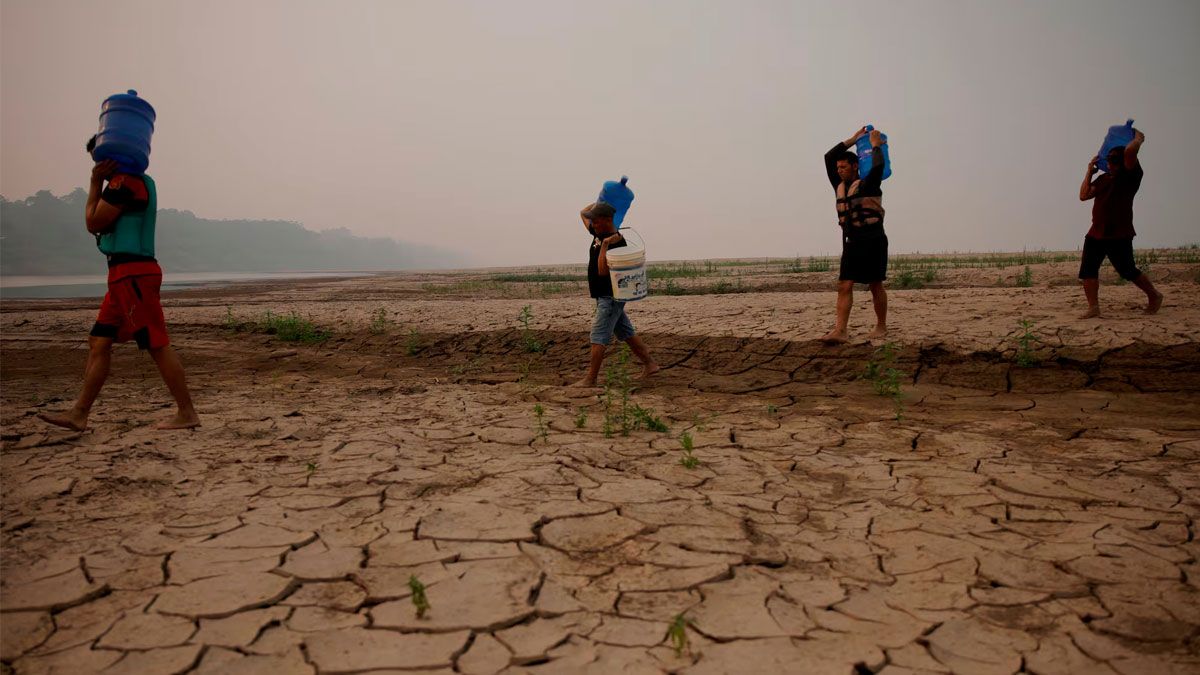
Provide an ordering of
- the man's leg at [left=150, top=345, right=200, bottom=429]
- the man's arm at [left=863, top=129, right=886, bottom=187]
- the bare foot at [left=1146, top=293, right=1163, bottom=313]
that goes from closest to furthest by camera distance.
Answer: the man's leg at [left=150, top=345, right=200, bottom=429] < the man's arm at [left=863, top=129, right=886, bottom=187] < the bare foot at [left=1146, top=293, right=1163, bottom=313]

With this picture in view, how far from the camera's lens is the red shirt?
5703mm

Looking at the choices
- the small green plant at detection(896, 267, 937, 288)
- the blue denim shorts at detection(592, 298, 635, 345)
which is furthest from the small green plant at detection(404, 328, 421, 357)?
the small green plant at detection(896, 267, 937, 288)

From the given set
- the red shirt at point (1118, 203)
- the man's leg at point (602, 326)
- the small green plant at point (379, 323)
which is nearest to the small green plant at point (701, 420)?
the man's leg at point (602, 326)

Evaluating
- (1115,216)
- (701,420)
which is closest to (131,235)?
(701,420)

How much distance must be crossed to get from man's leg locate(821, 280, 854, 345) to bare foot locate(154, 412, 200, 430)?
499 cm

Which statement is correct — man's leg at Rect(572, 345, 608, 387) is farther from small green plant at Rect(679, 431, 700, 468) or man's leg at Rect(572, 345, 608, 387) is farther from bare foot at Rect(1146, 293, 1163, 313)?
bare foot at Rect(1146, 293, 1163, 313)

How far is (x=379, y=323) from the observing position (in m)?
8.95

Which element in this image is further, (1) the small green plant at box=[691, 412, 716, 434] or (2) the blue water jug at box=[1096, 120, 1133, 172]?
(2) the blue water jug at box=[1096, 120, 1133, 172]

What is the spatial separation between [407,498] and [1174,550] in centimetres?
298

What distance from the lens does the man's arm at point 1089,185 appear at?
5.87m

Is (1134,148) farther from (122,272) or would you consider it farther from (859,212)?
(122,272)

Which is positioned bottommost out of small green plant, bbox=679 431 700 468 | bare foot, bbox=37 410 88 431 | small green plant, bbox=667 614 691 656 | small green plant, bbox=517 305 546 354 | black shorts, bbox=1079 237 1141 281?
small green plant, bbox=667 614 691 656

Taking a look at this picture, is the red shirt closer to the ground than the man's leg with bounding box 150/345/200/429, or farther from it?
farther from it

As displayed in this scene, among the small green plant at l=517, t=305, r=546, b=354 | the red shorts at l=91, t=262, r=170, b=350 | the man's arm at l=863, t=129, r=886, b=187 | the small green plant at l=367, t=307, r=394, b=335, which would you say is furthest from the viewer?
the small green plant at l=367, t=307, r=394, b=335
